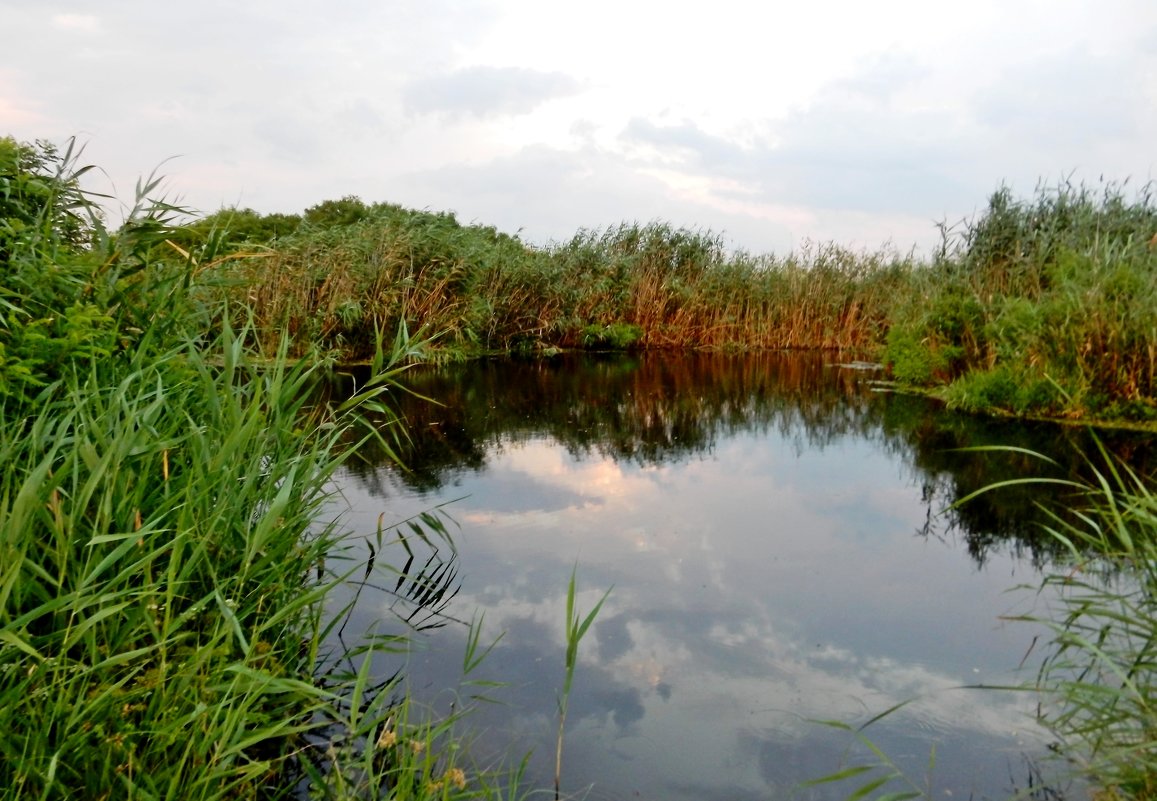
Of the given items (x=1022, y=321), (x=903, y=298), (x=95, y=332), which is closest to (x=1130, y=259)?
(x=1022, y=321)

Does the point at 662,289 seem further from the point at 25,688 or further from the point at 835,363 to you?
the point at 25,688

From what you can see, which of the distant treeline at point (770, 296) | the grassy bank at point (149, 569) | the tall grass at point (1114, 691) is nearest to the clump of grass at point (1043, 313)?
the distant treeline at point (770, 296)

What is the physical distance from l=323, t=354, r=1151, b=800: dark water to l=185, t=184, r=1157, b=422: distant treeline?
982 millimetres

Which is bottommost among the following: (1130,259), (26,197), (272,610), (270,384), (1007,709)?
(1007,709)

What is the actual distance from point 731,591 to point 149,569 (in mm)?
3088

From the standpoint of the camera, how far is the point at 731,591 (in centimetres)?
470

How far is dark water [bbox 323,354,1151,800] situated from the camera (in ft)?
10.2

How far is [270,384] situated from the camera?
3607mm

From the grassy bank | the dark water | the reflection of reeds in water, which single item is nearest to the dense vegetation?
the grassy bank

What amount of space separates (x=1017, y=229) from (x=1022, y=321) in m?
2.67

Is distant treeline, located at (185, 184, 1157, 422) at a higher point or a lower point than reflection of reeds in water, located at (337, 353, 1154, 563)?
higher

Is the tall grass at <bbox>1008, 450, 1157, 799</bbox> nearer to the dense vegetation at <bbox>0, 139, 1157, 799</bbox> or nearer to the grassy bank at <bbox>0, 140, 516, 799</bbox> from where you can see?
→ the dense vegetation at <bbox>0, 139, 1157, 799</bbox>

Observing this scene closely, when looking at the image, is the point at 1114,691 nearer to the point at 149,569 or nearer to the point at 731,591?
the point at 731,591

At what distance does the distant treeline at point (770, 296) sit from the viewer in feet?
28.6
